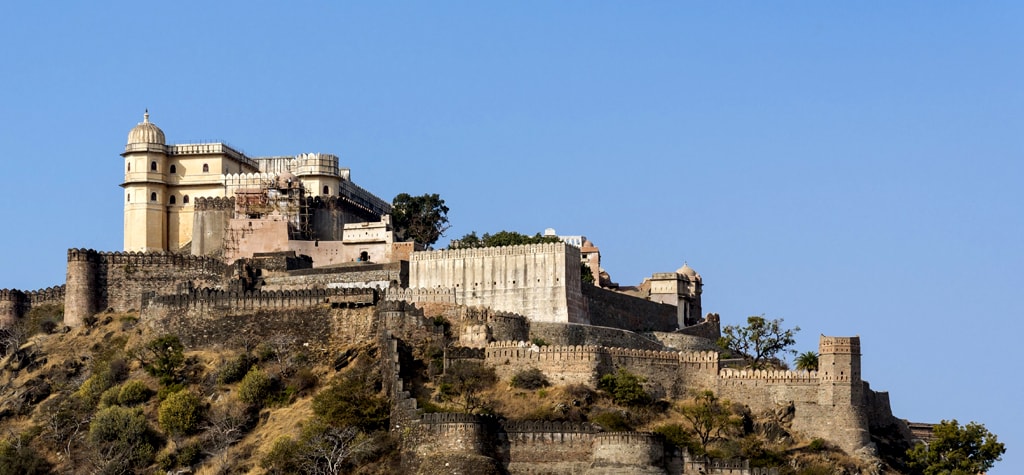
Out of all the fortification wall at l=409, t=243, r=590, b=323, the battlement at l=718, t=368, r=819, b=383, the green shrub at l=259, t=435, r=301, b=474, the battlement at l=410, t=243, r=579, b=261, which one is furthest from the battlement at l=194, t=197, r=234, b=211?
the battlement at l=718, t=368, r=819, b=383

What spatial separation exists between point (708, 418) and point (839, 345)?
20.7 feet

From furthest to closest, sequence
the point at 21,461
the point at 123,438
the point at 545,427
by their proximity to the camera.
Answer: the point at 21,461 → the point at 123,438 → the point at 545,427

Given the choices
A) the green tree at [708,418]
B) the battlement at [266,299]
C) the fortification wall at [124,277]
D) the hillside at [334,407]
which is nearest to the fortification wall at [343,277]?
the battlement at [266,299]

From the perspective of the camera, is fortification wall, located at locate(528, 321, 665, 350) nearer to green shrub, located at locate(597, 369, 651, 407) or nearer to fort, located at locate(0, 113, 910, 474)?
fort, located at locate(0, 113, 910, 474)

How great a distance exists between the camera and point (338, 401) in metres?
84.7

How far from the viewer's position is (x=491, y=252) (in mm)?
94688

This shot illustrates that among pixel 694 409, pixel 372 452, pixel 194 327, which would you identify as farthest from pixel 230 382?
pixel 694 409

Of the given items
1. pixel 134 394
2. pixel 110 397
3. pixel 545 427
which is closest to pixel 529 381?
pixel 545 427

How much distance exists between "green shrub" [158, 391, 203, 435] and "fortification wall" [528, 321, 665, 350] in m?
13.6

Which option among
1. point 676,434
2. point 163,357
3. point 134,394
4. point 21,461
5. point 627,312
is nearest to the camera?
point 676,434

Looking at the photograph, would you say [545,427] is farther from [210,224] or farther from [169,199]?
[169,199]

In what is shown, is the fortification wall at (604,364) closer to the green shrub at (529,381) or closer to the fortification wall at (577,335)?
the green shrub at (529,381)

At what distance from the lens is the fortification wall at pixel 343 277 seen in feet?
318

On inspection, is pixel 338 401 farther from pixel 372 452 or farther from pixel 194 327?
pixel 194 327
